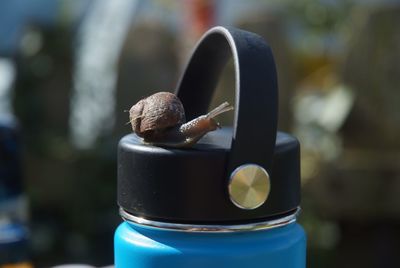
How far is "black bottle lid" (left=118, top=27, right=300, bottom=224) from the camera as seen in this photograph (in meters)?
0.69

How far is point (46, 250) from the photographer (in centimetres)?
335

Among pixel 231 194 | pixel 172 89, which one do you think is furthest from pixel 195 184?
pixel 172 89

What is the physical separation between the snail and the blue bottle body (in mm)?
88

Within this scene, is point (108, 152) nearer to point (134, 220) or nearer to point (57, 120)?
point (57, 120)

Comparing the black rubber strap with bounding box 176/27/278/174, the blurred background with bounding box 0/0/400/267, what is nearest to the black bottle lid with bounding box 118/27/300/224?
the black rubber strap with bounding box 176/27/278/174

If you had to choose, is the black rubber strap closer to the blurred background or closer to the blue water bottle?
the blue water bottle

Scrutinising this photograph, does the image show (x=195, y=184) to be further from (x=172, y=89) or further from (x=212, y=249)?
(x=172, y=89)

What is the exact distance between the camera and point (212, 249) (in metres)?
0.70

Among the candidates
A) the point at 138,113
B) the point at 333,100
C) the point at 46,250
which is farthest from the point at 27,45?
the point at 138,113

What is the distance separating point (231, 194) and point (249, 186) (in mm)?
19

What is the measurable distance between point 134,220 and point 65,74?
3.00m

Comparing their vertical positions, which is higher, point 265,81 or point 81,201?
point 265,81

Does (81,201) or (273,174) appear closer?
(273,174)

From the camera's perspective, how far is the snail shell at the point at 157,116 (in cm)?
75
